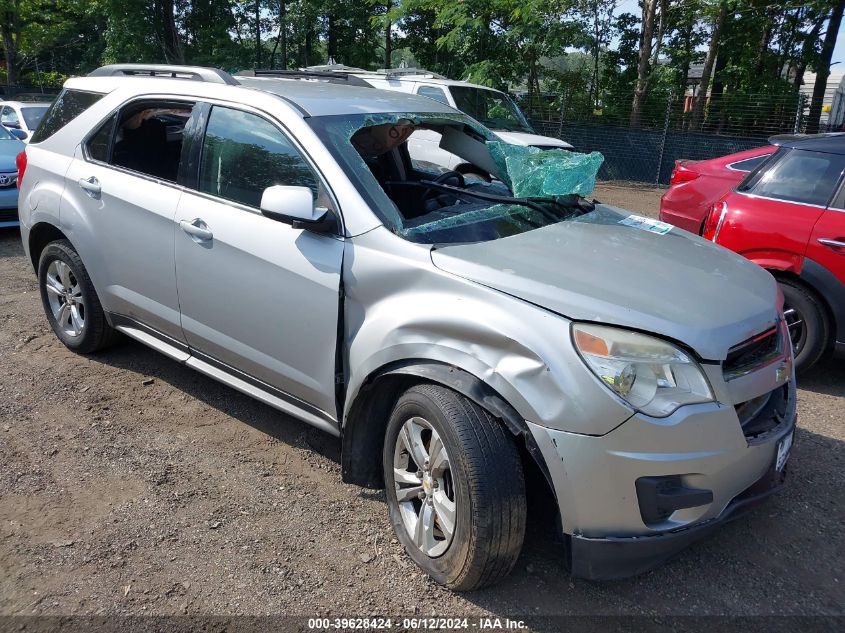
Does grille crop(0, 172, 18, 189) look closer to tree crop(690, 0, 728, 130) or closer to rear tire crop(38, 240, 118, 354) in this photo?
rear tire crop(38, 240, 118, 354)

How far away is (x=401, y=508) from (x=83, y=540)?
1.36 m

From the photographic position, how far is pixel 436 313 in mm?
2691

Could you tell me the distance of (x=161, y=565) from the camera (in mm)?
2924

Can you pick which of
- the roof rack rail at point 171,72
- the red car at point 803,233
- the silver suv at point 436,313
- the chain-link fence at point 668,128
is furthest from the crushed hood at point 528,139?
the roof rack rail at point 171,72

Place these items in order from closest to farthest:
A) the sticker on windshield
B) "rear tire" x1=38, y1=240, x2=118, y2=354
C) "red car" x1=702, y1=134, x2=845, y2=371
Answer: the sticker on windshield
"rear tire" x1=38, y1=240, x2=118, y2=354
"red car" x1=702, y1=134, x2=845, y2=371

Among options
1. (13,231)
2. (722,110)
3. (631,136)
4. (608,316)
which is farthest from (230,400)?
(722,110)

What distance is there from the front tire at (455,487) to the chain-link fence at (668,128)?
1436 cm

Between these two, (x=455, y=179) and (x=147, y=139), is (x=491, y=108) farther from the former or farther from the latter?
(x=147, y=139)

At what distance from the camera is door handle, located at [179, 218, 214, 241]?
11.5 feet

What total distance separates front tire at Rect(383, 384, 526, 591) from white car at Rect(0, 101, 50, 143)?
11.1 metres

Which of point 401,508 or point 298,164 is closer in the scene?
point 401,508

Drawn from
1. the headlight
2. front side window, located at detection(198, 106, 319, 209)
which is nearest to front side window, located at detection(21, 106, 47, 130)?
front side window, located at detection(198, 106, 319, 209)

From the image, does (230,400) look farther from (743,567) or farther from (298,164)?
(743,567)

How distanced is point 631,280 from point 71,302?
3697 mm
